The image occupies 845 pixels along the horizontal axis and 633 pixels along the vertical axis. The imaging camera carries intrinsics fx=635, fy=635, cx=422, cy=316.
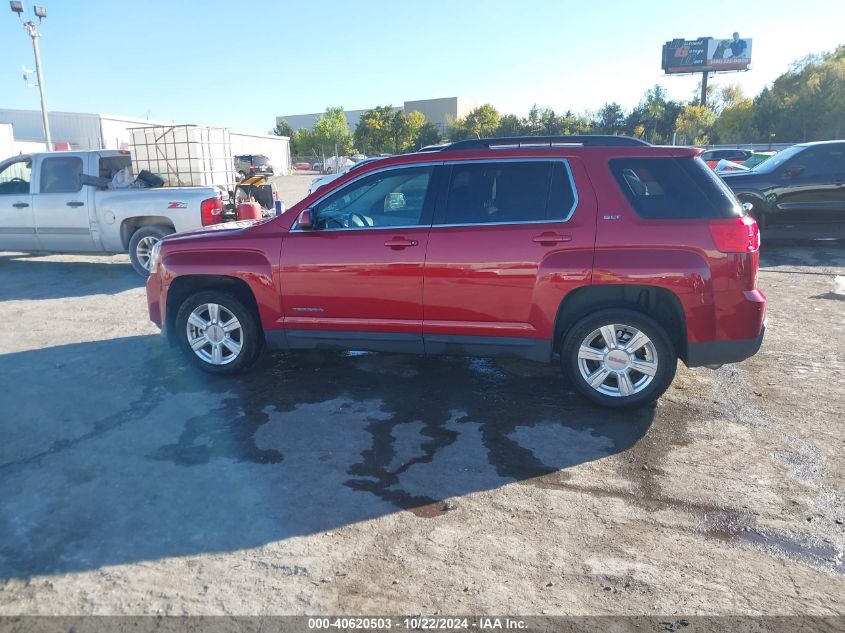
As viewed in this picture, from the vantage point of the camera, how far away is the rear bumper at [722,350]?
443cm

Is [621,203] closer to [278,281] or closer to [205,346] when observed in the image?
[278,281]

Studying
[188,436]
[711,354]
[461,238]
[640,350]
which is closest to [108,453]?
[188,436]

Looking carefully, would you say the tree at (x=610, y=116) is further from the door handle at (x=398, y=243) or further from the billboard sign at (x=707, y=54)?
the door handle at (x=398, y=243)

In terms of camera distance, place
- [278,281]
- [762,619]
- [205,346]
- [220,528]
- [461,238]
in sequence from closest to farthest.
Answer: [762,619]
[220,528]
[461,238]
[278,281]
[205,346]

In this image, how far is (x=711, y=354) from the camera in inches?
175

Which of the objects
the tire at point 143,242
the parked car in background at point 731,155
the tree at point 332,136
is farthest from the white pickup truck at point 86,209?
the tree at point 332,136

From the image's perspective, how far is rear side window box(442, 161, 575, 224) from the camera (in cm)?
468

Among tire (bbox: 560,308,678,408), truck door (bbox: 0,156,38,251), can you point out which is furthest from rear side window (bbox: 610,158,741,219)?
truck door (bbox: 0,156,38,251)

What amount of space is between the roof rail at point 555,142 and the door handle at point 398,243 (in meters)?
0.85

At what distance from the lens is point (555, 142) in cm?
497

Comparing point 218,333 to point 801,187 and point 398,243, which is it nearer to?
point 398,243

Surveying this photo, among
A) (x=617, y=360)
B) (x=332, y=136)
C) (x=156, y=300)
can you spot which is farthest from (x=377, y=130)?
(x=617, y=360)

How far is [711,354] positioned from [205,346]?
4094mm

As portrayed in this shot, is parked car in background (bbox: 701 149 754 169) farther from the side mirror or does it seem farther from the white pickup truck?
the side mirror
